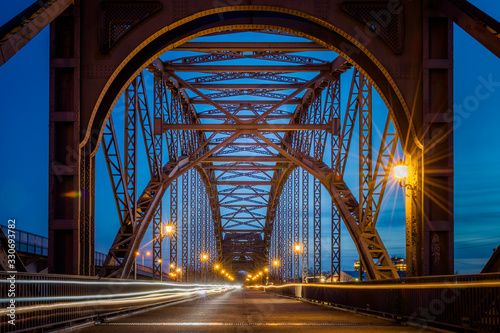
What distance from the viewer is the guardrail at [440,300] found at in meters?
9.13

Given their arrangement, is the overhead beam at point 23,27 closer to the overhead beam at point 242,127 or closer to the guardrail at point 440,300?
the guardrail at point 440,300

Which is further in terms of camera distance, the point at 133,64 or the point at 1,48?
the point at 133,64

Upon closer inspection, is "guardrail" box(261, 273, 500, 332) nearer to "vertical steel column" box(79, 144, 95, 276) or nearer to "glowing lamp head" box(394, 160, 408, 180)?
"glowing lamp head" box(394, 160, 408, 180)

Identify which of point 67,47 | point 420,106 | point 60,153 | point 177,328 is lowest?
point 177,328

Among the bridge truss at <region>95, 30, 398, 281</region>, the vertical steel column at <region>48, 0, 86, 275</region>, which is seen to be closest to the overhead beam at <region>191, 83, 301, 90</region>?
the bridge truss at <region>95, 30, 398, 281</region>

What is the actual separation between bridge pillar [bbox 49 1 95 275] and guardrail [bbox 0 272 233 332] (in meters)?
1.25

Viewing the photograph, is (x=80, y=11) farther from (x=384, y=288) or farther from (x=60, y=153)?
(x=384, y=288)

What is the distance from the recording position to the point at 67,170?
15.0 m

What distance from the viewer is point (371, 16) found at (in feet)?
54.0

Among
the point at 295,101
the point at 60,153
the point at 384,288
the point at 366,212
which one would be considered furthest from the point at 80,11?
the point at 295,101

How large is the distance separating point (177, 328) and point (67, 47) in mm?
→ 7837

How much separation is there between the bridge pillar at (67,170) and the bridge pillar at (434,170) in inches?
301

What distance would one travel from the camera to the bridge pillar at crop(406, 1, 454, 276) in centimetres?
1530

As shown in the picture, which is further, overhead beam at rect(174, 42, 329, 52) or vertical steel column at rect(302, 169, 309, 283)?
vertical steel column at rect(302, 169, 309, 283)
